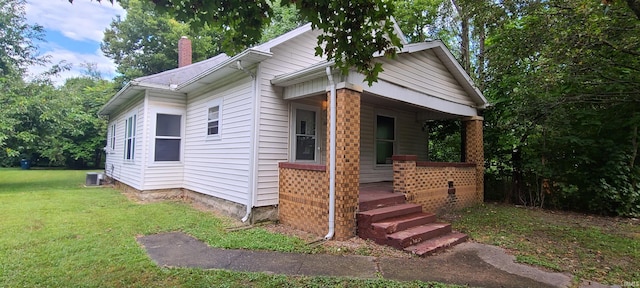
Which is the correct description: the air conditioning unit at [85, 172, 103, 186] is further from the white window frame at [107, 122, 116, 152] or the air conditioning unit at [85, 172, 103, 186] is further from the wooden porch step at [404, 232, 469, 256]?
the wooden porch step at [404, 232, 469, 256]

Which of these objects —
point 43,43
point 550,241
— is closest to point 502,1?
point 550,241

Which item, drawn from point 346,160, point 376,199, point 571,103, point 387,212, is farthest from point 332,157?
point 571,103

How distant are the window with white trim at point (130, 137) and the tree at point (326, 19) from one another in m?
8.08

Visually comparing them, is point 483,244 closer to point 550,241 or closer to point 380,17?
point 550,241

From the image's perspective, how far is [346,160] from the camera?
16.9ft

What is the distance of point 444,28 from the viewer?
15.9 metres

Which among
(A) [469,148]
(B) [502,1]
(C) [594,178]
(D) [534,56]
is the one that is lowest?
(C) [594,178]

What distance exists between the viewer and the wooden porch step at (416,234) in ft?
15.6

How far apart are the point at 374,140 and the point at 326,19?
18.9ft

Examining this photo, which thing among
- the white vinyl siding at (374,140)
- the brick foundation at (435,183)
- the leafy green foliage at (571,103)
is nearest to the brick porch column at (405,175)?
the brick foundation at (435,183)

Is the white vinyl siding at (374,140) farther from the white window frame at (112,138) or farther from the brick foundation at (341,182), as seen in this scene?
the white window frame at (112,138)

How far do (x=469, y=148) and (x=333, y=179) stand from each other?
17.5 feet

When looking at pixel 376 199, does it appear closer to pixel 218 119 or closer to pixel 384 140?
pixel 384 140

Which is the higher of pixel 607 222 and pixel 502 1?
pixel 502 1
